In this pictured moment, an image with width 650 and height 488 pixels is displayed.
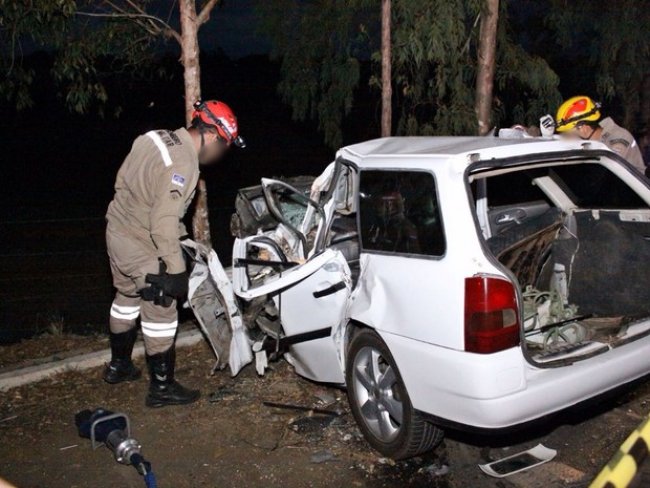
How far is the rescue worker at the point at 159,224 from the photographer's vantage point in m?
5.18

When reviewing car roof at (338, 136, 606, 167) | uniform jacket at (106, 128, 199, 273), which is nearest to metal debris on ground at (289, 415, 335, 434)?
uniform jacket at (106, 128, 199, 273)

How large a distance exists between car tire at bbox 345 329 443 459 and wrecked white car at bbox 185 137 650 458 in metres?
0.01

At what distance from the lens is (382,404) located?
4.58m

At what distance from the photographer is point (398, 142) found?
496cm

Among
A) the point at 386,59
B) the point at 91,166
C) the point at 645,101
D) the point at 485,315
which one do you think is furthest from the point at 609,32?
the point at 91,166

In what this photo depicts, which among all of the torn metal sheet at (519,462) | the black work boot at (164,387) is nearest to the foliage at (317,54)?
the black work boot at (164,387)

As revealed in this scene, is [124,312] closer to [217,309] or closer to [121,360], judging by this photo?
[121,360]

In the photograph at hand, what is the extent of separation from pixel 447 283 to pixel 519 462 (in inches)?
51.8

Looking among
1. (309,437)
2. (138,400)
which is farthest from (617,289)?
(138,400)

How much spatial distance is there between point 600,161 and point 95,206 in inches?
690

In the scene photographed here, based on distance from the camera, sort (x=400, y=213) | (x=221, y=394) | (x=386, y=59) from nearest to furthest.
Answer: (x=400, y=213), (x=221, y=394), (x=386, y=59)

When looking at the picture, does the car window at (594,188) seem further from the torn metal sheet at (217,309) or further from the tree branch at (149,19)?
the tree branch at (149,19)

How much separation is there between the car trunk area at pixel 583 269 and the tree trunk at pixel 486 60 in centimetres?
268

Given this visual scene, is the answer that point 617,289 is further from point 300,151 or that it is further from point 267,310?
point 300,151
